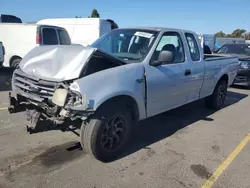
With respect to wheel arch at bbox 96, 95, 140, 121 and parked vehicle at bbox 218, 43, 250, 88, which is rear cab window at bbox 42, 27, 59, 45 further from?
wheel arch at bbox 96, 95, 140, 121

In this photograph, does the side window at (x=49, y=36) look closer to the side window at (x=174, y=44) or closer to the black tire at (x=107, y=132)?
the side window at (x=174, y=44)

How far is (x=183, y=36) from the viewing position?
5223 mm

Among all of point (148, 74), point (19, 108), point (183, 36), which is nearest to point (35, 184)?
point (19, 108)

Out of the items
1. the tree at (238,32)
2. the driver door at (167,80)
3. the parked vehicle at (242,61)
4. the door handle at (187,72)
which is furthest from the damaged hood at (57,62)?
the tree at (238,32)

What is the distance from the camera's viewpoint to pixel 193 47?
555 cm

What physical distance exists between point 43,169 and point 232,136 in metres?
3.54

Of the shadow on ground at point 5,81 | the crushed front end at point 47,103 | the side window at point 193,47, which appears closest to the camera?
the crushed front end at point 47,103

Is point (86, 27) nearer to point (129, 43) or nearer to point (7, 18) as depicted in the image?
point (7, 18)

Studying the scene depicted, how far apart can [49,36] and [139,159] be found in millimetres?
8390

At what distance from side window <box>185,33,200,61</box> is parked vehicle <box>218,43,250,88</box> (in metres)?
5.46

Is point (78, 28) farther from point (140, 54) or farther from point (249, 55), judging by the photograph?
point (140, 54)

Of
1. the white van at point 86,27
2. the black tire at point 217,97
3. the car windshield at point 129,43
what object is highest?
the white van at point 86,27

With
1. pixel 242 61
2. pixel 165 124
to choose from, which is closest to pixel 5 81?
pixel 165 124

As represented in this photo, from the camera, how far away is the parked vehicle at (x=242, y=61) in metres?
10.3
